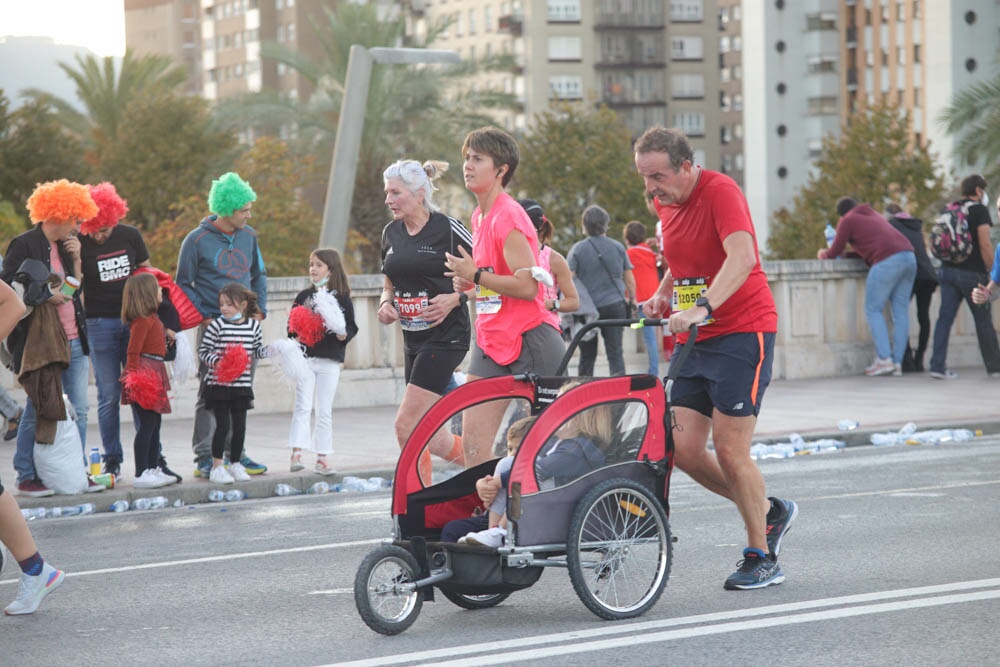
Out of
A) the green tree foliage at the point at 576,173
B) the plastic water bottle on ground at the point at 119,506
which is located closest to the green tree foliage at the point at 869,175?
the green tree foliage at the point at 576,173

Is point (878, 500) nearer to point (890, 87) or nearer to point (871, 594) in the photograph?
point (871, 594)

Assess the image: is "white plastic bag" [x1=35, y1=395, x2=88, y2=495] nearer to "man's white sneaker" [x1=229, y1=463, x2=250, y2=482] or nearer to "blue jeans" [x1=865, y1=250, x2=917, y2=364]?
"man's white sneaker" [x1=229, y1=463, x2=250, y2=482]

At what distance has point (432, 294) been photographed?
904 centimetres

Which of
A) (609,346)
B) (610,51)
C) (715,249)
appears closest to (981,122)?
(609,346)

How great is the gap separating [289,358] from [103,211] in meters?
1.65

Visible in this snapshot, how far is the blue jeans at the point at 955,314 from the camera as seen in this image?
19078mm

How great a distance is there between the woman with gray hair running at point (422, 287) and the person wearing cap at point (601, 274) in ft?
26.2

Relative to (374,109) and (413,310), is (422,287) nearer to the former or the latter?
(413,310)

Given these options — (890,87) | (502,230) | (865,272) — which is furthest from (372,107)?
(890,87)

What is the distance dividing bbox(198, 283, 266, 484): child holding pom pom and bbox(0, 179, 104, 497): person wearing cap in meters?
0.84

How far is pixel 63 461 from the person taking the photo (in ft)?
36.9

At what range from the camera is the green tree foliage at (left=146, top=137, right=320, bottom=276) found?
5019cm

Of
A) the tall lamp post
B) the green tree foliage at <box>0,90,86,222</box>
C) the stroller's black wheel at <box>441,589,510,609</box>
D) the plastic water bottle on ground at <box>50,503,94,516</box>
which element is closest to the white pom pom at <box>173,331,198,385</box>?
the plastic water bottle on ground at <box>50,503,94,516</box>

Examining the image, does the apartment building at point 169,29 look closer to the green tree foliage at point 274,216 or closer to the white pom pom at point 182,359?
the green tree foliage at point 274,216
